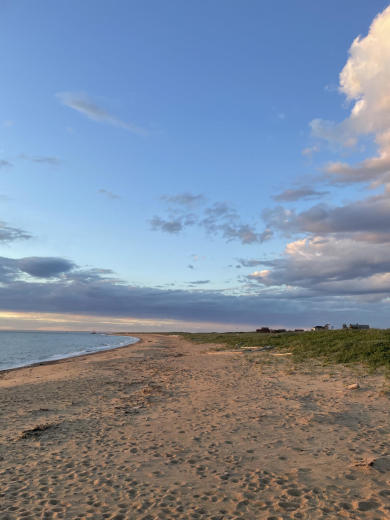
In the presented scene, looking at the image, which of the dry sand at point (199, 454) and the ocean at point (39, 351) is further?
the ocean at point (39, 351)

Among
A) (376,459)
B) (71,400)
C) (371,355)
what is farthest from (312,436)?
(371,355)

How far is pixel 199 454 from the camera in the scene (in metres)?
9.35

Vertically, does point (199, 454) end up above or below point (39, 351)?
above

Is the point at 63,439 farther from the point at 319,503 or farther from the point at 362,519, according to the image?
the point at 362,519

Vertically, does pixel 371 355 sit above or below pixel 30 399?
above

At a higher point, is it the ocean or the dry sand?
the dry sand

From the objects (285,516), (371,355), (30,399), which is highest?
(371,355)

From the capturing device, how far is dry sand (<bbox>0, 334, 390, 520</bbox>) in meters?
6.77

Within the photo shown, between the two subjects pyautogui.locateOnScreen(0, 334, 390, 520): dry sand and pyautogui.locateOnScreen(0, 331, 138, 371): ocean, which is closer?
pyautogui.locateOnScreen(0, 334, 390, 520): dry sand

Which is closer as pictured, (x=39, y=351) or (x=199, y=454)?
(x=199, y=454)

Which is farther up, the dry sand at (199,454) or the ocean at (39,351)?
the dry sand at (199,454)

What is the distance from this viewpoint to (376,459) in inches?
342

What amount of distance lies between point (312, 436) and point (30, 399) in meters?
13.2

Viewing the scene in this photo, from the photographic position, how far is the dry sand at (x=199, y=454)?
6.77 m
